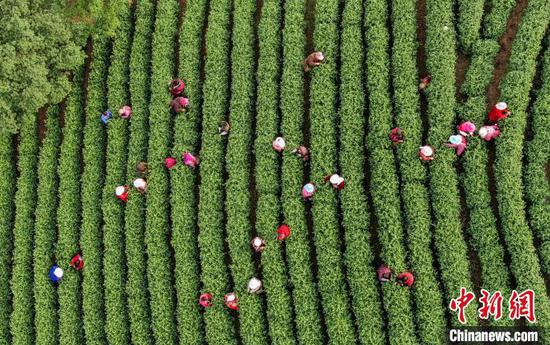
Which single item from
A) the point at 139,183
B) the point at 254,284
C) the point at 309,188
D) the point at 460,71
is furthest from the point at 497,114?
the point at 139,183

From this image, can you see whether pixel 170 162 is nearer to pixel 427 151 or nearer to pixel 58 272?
pixel 58 272

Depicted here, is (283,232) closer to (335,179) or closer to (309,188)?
(309,188)

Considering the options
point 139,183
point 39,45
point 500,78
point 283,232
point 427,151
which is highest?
point 39,45

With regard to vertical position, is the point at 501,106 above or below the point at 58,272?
above

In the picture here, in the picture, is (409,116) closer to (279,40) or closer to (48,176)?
(279,40)

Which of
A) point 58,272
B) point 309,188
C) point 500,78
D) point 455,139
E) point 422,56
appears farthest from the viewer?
point 58,272

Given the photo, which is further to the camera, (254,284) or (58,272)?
(58,272)

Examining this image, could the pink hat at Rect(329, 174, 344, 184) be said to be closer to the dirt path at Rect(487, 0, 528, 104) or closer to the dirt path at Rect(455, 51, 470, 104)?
the dirt path at Rect(455, 51, 470, 104)

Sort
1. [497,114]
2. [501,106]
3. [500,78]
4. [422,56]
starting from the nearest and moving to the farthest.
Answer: [501,106] → [497,114] → [500,78] → [422,56]

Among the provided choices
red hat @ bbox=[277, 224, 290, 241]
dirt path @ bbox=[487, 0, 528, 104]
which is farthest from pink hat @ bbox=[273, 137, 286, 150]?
dirt path @ bbox=[487, 0, 528, 104]
